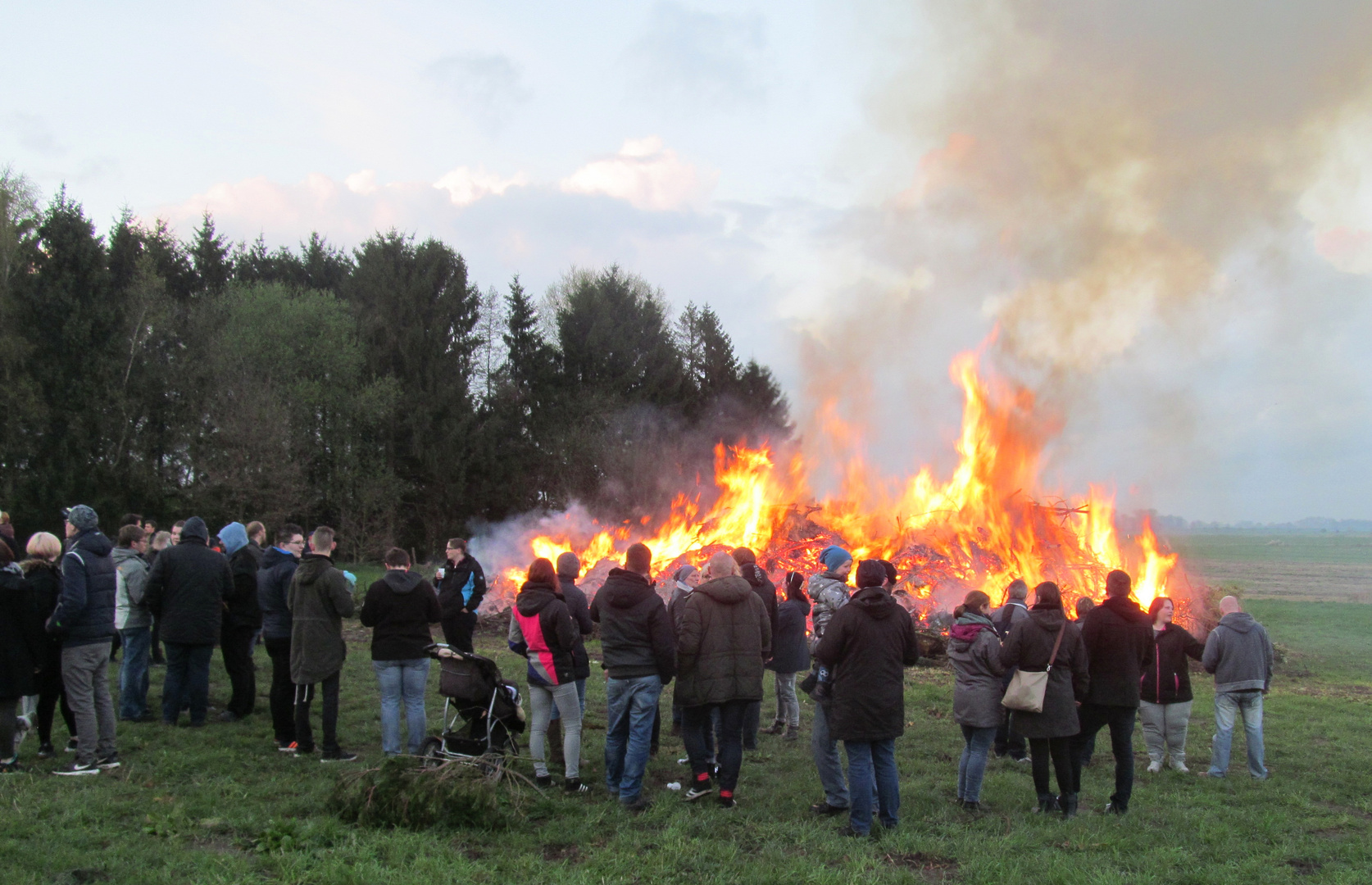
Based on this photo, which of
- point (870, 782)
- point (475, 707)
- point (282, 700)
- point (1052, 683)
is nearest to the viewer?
point (870, 782)

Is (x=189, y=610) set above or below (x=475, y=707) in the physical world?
above

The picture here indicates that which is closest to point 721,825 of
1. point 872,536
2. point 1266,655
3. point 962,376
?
point 1266,655

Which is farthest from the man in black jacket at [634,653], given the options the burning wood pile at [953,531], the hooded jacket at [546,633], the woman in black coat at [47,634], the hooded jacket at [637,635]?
the burning wood pile at [953,531]

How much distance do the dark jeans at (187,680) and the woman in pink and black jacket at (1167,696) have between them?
9142mm

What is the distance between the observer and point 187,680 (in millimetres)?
9250

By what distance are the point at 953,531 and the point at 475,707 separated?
14156mm

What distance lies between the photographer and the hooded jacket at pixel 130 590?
9539mm

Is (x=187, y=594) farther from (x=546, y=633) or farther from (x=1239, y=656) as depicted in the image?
(x=1239, y=656)

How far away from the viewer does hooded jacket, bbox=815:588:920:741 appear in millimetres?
→ 6586

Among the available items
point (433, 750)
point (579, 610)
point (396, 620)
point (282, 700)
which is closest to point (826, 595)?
point (579, 610)

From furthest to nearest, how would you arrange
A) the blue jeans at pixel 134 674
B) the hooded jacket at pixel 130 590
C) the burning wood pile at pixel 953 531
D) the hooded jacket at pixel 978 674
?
→ the burning wood pile at pixel 953 531, the hooded jacket at pixel 130 590, the blue jeans at pixel 134 674, the hooded jacket at pixel 978 674

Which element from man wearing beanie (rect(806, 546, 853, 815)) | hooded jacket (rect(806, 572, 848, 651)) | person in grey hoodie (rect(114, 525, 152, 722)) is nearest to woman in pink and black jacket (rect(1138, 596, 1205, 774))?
hooded jacket (rect(806, 572, 848, 651))

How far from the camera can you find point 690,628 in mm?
7160

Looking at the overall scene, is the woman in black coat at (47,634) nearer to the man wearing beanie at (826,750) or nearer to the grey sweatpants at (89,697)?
the grey sweatpants at (89,697)
